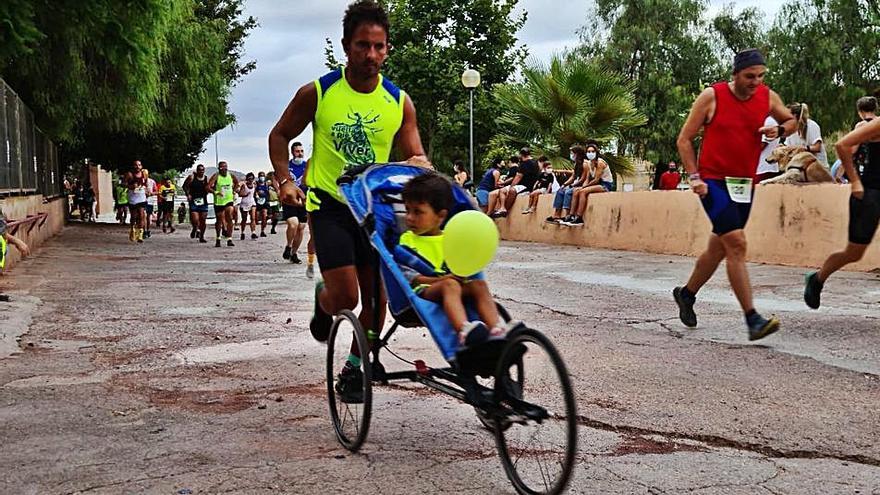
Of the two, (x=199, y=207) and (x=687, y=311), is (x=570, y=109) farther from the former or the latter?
(x=687, y=311)

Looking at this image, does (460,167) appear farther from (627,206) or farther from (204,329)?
(204,329)

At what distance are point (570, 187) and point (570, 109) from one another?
6.35 meters

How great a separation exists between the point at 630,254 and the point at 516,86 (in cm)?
1177

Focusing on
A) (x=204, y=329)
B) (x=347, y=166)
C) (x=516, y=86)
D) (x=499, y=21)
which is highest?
(x=499, y=21)

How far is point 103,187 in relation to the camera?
71.4 meters

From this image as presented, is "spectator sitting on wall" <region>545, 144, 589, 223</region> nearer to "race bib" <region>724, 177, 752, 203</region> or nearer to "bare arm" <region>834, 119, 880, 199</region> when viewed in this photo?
"bare arm" <region>834, 119, 880, 199</region>

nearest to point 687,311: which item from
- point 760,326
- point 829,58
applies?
point 760,326

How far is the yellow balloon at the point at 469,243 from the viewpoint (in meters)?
3.58

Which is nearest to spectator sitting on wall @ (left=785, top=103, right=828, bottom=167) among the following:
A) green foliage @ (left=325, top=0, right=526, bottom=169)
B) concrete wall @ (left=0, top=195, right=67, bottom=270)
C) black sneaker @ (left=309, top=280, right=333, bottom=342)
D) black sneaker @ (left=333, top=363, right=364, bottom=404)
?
black sneaker @ (left=309, top=280, right=333, bottom=342)

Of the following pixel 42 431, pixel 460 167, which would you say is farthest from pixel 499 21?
pixel 42 431

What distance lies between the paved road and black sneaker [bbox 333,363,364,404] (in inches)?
7.5

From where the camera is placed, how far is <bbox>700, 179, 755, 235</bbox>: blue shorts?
21.5 feet

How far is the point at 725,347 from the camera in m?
6.34

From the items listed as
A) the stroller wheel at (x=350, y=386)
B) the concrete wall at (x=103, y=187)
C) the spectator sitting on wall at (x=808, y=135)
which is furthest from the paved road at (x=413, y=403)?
the concrete wall at (x=103, y=187)
